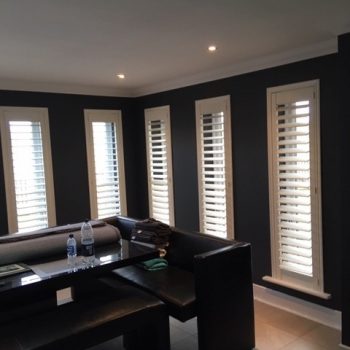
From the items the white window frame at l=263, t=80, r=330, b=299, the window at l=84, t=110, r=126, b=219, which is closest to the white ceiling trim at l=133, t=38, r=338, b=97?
the white window frame at l=263, t=80, r=330, b=299

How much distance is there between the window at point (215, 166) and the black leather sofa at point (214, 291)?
3.71ft

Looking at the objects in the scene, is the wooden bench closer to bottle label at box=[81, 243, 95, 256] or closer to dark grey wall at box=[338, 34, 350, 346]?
bottle label at box=[81, 243, 95, 256]

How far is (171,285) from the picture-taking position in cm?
281

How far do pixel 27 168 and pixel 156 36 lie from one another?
249 centimetres

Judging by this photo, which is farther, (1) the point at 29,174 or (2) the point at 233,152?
(1) the point at 29,174

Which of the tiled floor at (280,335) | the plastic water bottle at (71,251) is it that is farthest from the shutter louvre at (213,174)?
the plastic water bottle at (71,251)

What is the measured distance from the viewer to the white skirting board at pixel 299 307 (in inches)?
129

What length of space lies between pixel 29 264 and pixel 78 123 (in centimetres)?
264

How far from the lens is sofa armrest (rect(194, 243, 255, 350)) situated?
2498 millimetres

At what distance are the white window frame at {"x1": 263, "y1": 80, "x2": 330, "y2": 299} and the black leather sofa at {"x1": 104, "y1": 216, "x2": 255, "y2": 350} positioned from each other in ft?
2.99

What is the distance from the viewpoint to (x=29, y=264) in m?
2.53

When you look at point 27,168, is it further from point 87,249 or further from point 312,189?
point 312,189

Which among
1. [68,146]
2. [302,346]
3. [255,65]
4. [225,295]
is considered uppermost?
[255,65]

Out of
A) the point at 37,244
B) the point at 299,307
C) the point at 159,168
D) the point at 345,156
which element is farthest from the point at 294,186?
the point at 37,244
